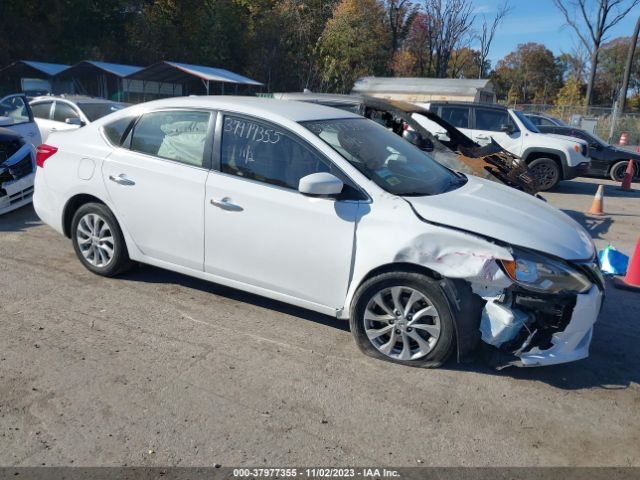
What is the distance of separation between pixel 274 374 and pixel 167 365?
2.36ft

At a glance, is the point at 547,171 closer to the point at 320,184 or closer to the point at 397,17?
the point at 320,184

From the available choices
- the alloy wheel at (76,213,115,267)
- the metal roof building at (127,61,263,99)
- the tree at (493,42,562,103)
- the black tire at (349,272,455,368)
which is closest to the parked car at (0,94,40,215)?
the alloy wheel at (76,213,115,267)

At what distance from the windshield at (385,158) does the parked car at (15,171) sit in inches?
196

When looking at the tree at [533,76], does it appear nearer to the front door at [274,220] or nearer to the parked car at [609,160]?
the parked car at [609,160]

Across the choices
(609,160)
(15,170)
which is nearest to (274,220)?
(15,170)

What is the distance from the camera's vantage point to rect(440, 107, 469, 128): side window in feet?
40.7

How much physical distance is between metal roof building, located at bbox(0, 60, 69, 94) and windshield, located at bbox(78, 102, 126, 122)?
1728 centimetres

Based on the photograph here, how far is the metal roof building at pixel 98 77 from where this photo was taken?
2683 cm

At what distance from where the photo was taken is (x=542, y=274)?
3473 millimetres

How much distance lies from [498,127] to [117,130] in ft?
31.5

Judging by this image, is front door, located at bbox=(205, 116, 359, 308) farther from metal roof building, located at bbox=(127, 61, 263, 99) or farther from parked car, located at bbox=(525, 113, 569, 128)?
metal roof building, located at bbox=(127, 61, 263, 99)

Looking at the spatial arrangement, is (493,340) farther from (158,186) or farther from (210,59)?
(210,59)

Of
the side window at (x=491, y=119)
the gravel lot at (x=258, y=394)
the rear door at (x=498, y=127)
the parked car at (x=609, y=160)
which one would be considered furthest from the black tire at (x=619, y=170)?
the gravel lot at (x=258, y=394)

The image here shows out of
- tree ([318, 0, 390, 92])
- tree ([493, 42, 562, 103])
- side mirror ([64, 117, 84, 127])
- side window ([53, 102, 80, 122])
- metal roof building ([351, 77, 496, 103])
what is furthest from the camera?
tree ([493, 42, 562, 103])
